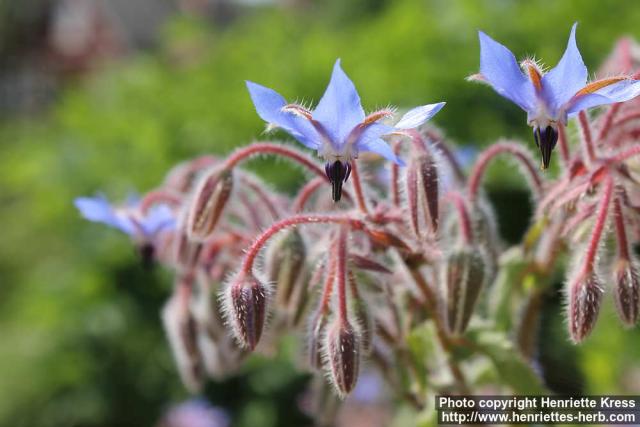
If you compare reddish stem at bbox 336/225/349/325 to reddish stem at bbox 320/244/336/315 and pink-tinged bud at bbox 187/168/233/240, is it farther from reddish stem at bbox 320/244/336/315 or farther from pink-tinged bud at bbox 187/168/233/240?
pink-tinged bud at bbox 187/168/233/240

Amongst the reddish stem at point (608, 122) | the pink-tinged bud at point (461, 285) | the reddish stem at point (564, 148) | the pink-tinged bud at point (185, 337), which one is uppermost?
the reddish stem at point (608, 122)

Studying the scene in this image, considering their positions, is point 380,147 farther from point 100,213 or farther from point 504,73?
point 100,213

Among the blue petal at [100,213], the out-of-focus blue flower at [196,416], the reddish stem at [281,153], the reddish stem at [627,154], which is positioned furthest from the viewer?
the out-of-focus blue flower at [196,416]

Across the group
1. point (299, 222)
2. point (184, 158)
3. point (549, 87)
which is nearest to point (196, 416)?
point (184, 158)

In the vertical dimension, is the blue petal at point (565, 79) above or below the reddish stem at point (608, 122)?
above

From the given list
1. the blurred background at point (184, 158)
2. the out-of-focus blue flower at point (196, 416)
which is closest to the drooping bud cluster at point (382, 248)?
the blurred background at point (184, 158)

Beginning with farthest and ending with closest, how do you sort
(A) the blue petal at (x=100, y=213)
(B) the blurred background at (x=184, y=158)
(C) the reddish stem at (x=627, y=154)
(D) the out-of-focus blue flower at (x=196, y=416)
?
(B) the blurred background at (x=184, y=158), (D) the out-of-focus blue flower at (x=196, y=416), (A) the blue petal at (x=100, y=213), (C) the reddish stem at (x=627, y=154)

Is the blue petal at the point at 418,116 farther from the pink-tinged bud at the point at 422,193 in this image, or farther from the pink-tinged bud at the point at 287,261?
the pink-tinged bud at the point at 287,261

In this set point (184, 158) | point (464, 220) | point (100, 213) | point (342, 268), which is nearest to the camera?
point (342, 268)
